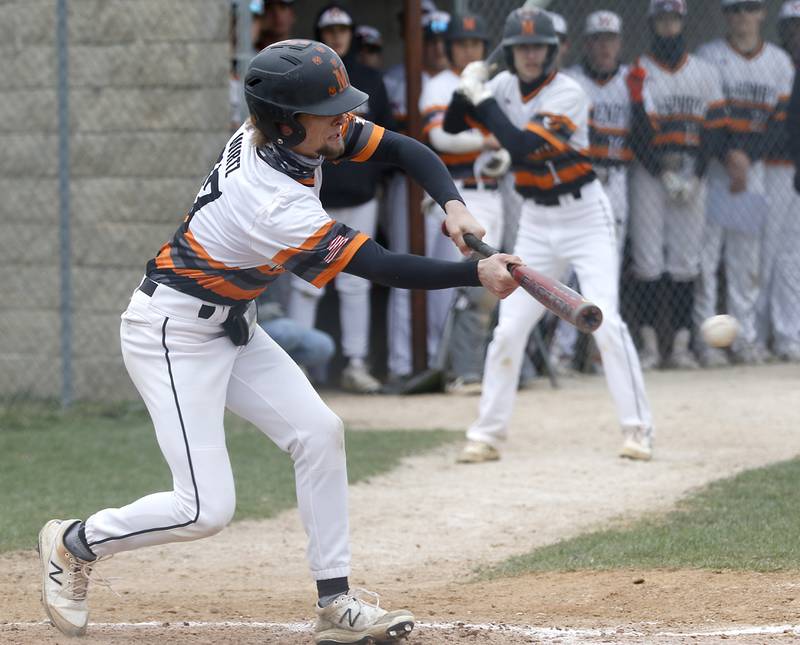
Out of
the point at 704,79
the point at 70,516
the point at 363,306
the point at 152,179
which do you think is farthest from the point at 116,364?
the point at 704,79

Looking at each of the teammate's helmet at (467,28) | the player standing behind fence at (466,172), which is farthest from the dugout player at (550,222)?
the teammate's helmet at (467,28)

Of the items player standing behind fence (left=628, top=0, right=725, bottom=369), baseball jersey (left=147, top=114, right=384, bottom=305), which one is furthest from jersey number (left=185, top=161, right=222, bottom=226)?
player standing behind fence (left=628, top=0, right=725, bottom=369)

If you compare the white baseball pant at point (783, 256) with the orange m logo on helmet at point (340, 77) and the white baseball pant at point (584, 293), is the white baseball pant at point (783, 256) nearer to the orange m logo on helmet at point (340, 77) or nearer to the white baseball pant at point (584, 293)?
the white baseball pant at point (584, 293)

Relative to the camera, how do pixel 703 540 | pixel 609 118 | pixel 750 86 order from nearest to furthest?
pixel 703 540 → pixel 609 118 → pixel 750 86

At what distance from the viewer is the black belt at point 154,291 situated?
386 cm

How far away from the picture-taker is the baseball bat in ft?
10.5

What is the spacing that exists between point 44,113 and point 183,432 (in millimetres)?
5243

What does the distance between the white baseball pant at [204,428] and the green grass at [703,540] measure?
1.11m

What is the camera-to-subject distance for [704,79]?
31.3 feet

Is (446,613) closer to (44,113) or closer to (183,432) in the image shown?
(183,432)

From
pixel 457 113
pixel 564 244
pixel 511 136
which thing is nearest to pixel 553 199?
pixel 564 244

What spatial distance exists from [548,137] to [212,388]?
327 cm

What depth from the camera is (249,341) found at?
13.2ft

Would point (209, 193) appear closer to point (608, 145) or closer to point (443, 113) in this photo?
point (443, 113)
